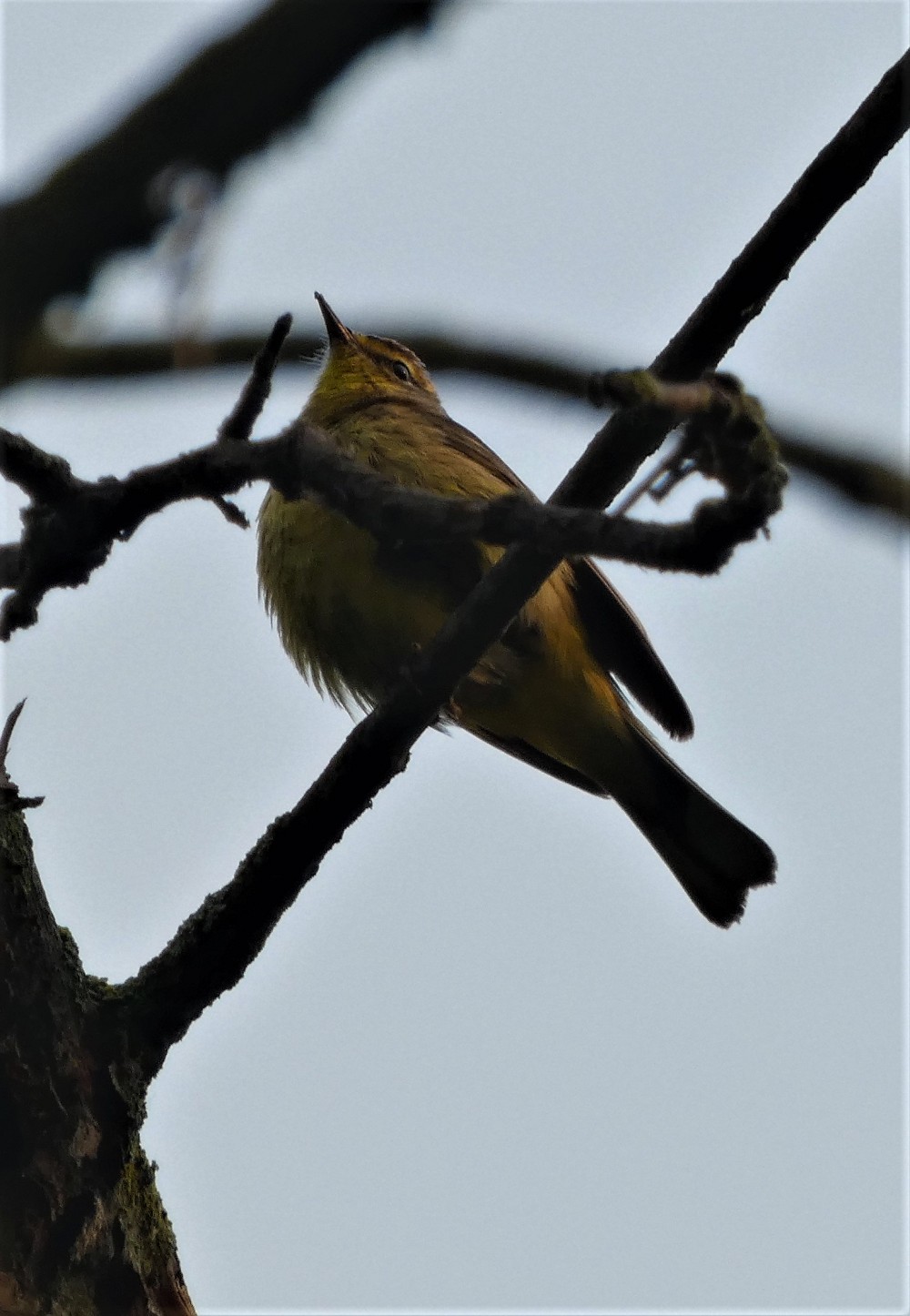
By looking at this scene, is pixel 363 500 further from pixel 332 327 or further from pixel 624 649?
pixel 332 327

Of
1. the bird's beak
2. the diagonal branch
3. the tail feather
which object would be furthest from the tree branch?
the bird's beak

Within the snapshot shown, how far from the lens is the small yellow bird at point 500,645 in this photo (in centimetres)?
615

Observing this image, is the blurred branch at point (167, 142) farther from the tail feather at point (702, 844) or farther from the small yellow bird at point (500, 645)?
the tail feather at point (702, 844)

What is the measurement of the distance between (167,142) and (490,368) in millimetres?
1748

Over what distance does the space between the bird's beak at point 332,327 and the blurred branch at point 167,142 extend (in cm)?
517

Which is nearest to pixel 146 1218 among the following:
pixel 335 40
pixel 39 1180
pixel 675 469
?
pixel 39 1180

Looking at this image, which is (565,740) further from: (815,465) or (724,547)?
(724,547)

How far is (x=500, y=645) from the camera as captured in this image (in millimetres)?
6469

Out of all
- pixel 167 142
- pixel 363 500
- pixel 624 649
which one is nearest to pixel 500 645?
pixel 624 649

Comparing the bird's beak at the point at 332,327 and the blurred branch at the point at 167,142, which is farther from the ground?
the bird's beak at the point at 332,327

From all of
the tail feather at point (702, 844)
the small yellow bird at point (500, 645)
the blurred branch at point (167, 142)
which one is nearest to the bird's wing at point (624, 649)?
the small yellow bird at point (500, 645)

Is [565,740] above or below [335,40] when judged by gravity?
above

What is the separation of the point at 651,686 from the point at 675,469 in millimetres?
3593

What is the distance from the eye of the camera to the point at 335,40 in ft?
9.23
